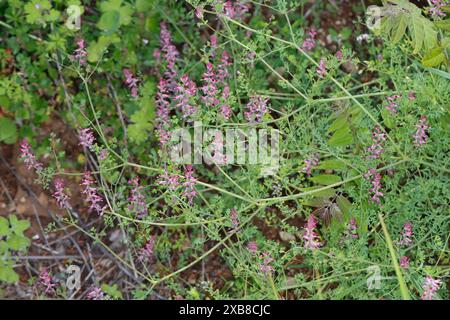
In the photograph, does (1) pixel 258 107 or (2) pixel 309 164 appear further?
(2) pixel 309 164

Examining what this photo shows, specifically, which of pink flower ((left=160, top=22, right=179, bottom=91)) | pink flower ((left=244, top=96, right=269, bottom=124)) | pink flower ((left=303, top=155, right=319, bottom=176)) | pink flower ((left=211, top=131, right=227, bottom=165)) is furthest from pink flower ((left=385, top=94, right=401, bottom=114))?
pink flower ((left=160, top=22, right=179, bottom=91))

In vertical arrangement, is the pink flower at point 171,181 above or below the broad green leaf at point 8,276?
above

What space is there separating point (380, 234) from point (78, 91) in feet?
5.18

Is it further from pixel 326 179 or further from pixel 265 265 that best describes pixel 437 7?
pixel 265 265

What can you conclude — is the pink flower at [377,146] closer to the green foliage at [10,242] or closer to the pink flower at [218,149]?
the pink flower at [218,149]

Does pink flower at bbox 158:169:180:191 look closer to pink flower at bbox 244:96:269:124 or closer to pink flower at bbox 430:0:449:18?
pink flower at bbox 244:96:269:124

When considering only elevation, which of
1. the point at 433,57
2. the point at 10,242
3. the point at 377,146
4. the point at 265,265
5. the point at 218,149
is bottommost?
the point at 10,242

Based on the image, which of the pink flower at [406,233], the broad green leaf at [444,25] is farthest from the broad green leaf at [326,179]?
the broad green leaf at [444,25]

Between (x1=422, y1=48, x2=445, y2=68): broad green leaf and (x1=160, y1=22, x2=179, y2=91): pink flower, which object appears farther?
(x1=160, y1=22, x2=179, y2=91): pink flower

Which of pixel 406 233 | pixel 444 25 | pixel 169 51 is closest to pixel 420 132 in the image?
pixel 406 233

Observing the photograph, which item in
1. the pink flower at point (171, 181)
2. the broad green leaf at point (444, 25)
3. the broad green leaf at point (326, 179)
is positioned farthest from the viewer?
the broad green leaf at point (326, 179)

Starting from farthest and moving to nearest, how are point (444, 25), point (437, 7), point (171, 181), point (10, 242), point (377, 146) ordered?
point (10, 242)
point (377, 146)
point (437, 7)
point (171, 181)
point (444, 25)

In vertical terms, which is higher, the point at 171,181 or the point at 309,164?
the point at 171,181

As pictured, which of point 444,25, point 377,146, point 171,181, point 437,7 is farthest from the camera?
point 377,146
